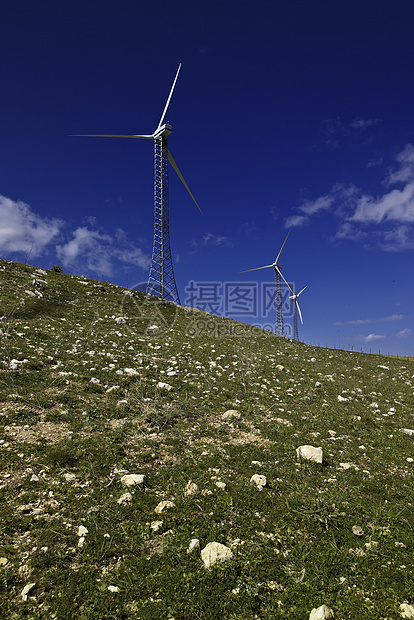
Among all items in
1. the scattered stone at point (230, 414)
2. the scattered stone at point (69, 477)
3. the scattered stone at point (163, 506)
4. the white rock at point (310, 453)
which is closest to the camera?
the scattered stone at point (163, 506)

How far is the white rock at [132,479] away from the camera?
613cm

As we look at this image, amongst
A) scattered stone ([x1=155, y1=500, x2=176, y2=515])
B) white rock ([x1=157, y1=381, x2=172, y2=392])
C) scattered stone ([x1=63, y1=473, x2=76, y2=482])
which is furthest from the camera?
white rock ([x1=157, y1=381, x2=172, y2=392])

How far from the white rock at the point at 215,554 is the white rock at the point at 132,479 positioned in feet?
6.42

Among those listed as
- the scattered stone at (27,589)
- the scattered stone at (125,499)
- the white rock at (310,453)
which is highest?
the white rock at (310,453)

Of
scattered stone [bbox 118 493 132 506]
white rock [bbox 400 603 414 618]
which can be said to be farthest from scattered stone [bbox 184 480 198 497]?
white rock [bbox 400 603 414 618]

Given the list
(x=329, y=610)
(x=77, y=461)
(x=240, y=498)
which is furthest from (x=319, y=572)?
(x=77, y=461)

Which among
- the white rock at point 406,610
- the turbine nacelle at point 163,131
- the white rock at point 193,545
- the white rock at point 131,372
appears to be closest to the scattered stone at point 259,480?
the white rock at point 193,545

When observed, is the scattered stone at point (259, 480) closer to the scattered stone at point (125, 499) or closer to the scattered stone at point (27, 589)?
the scattered stone at point (125, 499)

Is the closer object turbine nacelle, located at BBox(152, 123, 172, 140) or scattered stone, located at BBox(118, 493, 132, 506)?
scattered stone, located at BBox(118, 493, 132, 506)

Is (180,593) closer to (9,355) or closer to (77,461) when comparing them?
(77,461)

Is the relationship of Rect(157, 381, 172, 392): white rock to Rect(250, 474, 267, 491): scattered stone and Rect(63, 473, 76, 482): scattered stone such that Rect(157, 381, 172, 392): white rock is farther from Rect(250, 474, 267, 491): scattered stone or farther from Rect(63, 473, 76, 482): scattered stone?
Rect(250, 474, 267, 491): scattered stone

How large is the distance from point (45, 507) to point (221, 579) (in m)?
3.10

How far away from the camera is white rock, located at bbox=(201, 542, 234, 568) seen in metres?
4.56

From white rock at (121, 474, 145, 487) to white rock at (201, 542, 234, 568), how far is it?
6.42 ft
